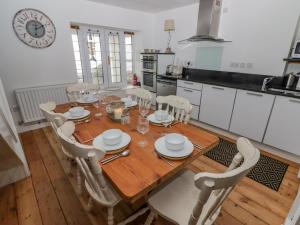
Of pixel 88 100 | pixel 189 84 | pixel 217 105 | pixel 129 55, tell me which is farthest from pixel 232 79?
pixel 129 55

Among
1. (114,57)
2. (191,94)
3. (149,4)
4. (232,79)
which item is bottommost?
(191,94)

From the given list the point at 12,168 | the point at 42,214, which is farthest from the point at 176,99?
the point at 12,168

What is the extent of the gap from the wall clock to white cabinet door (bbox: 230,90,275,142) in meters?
3.30

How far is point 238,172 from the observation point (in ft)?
2.14

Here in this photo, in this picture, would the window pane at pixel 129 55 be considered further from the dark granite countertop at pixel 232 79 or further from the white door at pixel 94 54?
the dark granite countertop at pixel 232 79

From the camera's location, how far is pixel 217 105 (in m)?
2.80

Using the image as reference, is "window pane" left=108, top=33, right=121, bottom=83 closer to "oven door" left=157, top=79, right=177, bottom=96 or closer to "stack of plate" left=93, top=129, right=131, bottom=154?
"oven door" left=157, top=79, right=177, bottom=96

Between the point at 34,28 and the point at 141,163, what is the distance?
3037 mm

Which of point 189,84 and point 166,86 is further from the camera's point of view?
point 166,86

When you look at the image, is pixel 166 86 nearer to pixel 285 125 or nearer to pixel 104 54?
pixel 104 54

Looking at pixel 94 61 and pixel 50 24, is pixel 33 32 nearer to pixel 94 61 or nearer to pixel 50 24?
pixel 50 24

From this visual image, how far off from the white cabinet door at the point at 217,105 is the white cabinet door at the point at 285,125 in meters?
0.59

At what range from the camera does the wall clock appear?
257 centimetres

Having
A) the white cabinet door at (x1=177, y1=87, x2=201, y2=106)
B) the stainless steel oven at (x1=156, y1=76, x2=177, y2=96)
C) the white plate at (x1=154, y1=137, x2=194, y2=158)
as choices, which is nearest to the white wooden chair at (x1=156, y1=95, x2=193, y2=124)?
the white plate at (x1=154, y1=137, x2=194, y2=158)
